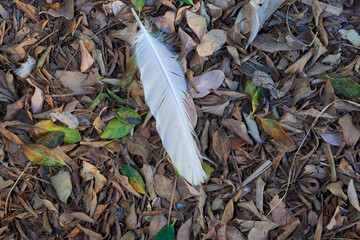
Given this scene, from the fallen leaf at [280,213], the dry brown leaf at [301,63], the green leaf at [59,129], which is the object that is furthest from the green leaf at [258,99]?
the green leaf at [59,129]

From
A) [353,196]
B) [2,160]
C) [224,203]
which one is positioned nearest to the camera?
[353,196]

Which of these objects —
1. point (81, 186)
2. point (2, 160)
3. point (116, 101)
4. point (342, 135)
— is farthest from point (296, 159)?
point (2, 160)

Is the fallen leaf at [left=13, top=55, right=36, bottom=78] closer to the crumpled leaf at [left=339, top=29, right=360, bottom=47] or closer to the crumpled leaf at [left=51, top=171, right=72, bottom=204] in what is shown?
the crumpled leaf at [left=51, top=171, right=72, bottom=204]

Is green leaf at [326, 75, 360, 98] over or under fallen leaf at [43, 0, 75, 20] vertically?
under

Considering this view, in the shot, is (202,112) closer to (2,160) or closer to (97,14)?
(97,14)

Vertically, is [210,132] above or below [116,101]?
below

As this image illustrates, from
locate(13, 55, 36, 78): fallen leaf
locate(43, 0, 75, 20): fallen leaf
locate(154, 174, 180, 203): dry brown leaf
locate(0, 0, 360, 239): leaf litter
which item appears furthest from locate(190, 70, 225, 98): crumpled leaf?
locate(13, 55, 36, 78): fallen leaf

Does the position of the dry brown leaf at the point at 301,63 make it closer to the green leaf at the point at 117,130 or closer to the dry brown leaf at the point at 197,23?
the dry brown leaf at the point at 197,23
